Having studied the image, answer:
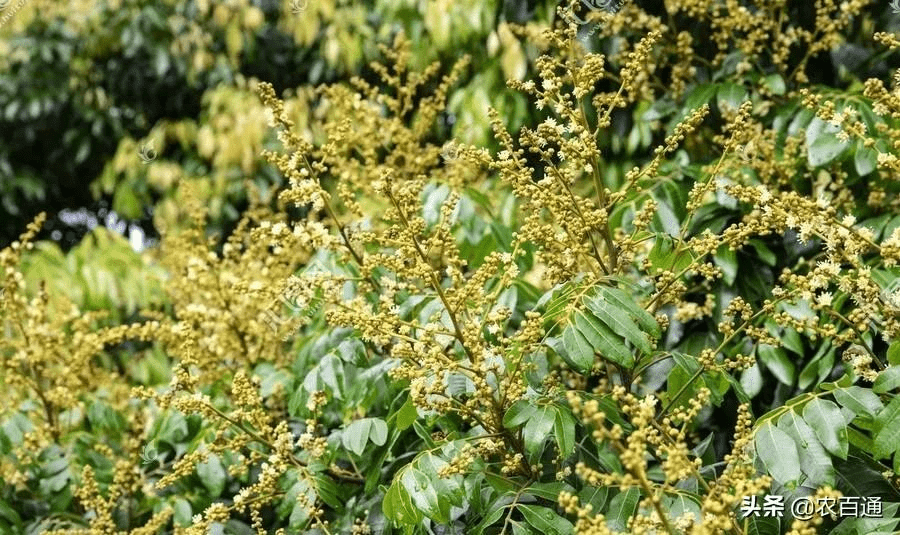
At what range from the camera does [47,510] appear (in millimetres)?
2770

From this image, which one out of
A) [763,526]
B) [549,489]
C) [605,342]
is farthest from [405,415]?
[763,526]

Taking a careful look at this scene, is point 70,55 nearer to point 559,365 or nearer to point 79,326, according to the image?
point 79,326

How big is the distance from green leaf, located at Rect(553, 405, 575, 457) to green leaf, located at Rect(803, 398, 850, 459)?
1.25 feet

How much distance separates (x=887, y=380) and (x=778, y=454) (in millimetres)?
229

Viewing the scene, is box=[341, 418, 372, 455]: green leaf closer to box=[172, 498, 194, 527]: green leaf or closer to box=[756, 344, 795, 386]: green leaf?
box=[172, 498, 194, 527]: green leaf

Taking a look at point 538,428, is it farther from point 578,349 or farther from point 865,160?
point 865,160

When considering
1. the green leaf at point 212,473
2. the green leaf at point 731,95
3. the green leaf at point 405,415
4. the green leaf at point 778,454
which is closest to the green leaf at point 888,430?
the green leaf at point 778,454

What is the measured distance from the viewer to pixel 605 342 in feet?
5.79

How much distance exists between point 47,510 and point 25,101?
4.01m

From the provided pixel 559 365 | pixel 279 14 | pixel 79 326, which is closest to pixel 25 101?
pixel 279 14

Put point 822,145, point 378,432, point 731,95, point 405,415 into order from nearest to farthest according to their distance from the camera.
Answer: point 405,415, point 378,432, point 822,145, point 731,95

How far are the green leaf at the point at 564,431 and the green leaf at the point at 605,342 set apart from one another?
0.39 feet

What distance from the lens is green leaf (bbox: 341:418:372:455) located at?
6.81ft

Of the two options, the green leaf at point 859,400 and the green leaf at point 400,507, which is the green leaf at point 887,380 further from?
the green leaf at point 400,507
